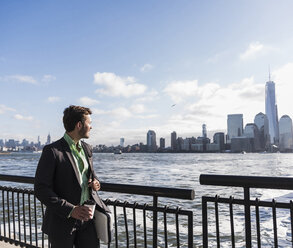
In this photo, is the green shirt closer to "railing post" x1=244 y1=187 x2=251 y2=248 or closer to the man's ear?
the man's ear

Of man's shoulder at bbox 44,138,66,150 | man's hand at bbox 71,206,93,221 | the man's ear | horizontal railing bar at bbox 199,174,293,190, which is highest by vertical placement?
the man's ear

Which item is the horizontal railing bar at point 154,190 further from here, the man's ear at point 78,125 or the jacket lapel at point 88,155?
the man's ear at point 78,125

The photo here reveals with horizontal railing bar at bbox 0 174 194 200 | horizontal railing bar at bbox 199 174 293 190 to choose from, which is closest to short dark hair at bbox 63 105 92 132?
horizontal railing bar at bbox 0 174 194 200

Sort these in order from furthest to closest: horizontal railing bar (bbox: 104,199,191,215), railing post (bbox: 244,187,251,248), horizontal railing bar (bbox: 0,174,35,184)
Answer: horizontal railing bar (bbox: 0,174,35,184) < horizontal railing bar (bbox: 104,199,191,215) < railing post (bbox: 244,187,251,248)

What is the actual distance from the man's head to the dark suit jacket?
0.16 m

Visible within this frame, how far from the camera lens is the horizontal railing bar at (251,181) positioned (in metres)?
2.41

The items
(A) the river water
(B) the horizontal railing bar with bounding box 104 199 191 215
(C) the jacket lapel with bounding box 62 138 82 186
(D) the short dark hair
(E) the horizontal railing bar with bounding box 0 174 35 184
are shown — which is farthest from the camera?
(A) the river water

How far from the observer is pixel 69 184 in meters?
2.35

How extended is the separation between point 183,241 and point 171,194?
6911 mm

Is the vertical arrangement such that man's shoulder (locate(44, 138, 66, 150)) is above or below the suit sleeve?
above

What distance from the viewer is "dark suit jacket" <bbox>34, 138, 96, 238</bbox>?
225cm

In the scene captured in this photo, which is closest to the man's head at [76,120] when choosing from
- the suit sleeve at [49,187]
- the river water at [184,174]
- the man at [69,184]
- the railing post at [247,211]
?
the man at [69,184]

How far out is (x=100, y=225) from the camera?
2494 millimetres

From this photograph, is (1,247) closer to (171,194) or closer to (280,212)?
(171,194)
